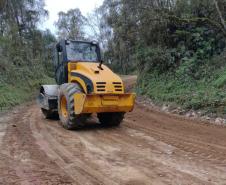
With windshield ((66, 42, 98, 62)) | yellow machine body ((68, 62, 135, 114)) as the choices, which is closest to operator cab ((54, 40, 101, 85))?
windshield ((66, 42, 98, 62))

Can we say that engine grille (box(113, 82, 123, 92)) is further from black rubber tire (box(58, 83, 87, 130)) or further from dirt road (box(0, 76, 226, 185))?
dirt road (box(0, 76, 226, 185))

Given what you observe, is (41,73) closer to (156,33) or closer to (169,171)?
(156,33)

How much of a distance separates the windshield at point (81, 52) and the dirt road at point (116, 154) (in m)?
2.00

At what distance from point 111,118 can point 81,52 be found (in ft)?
7.28

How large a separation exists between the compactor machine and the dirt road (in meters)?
0.46

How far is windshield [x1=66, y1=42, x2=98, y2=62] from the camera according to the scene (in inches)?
459

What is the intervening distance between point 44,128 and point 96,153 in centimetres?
357

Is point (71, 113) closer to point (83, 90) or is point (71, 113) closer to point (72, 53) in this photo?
point (83, 90)

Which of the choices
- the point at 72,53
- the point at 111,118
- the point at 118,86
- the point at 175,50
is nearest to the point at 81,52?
the point at 72,53

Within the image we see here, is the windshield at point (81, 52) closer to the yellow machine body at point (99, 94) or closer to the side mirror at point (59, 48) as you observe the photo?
the side mirror at point (59, 48)

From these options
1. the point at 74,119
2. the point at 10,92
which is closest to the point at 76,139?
the point at 74,119

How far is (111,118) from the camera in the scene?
11.2 m

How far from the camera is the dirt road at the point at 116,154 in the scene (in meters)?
6.02

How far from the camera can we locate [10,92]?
21.2 m
